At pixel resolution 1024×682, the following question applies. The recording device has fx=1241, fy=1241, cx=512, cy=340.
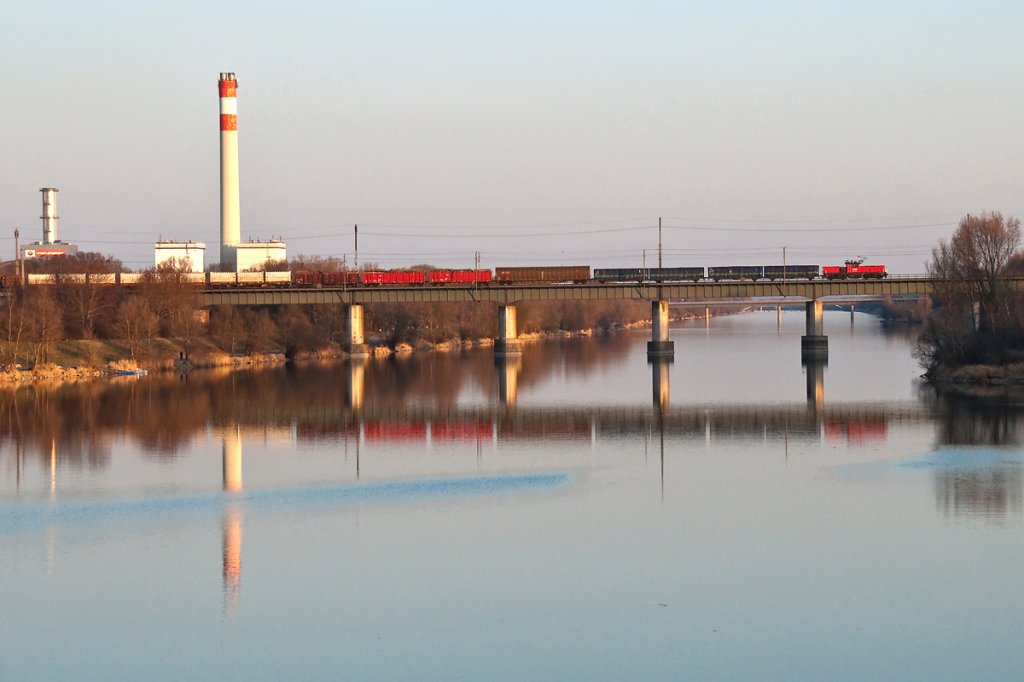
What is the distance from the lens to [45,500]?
1244 inches

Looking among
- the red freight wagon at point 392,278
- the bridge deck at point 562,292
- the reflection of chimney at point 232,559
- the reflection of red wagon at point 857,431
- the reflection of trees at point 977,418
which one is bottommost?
the reflection of chimney at point 232,559

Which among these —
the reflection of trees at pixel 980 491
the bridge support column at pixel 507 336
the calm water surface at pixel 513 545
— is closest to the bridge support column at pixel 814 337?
the bridge support column at pixel 507 336

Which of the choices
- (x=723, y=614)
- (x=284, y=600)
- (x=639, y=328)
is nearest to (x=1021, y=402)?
(x=723, y=614)

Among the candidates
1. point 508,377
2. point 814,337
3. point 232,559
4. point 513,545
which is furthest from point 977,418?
point 814,337

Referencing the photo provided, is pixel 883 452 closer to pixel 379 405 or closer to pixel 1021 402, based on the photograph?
pixel 1021 402

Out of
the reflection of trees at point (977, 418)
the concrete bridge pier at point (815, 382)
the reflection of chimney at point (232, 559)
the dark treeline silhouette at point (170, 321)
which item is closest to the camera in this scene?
the reflection of chimney at point (232, 559)

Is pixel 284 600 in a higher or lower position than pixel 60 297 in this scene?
lower

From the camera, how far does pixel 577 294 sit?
103m

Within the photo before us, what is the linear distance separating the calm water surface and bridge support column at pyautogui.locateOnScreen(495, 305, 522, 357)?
161 feet

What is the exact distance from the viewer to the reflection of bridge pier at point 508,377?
209 feet

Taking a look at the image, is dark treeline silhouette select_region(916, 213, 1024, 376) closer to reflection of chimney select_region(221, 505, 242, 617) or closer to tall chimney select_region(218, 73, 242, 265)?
reflection of chimney select_region(221, 505, 242, 617)

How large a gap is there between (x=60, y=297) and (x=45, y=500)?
61710 mm

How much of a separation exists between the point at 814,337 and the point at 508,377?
34090 mm

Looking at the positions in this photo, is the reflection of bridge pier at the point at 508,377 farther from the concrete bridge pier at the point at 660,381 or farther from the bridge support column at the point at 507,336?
the concrete bridge pier at the point at 660,381
